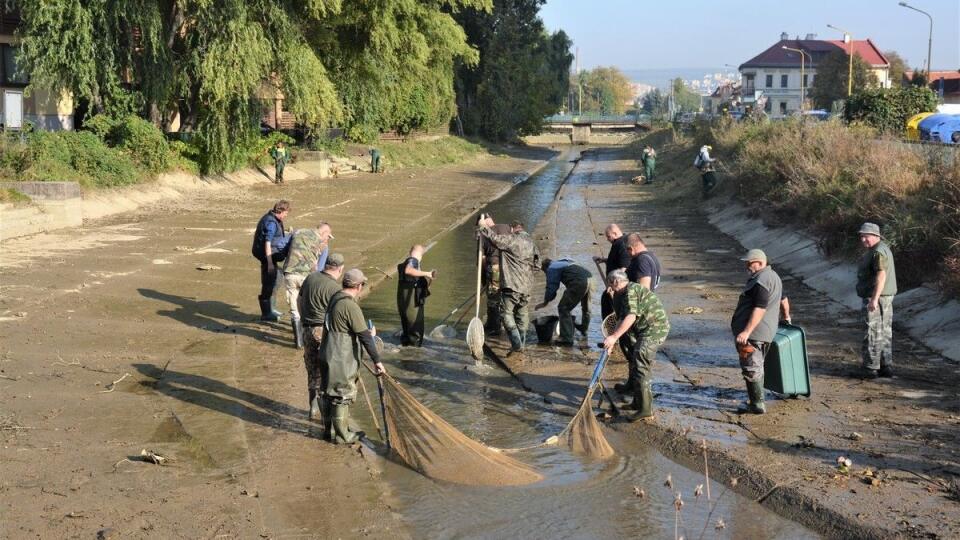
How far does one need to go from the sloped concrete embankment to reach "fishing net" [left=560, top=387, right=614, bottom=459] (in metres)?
5.59

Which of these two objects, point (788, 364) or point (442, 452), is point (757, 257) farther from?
point (442, 452)

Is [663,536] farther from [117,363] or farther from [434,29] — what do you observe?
[434,29]

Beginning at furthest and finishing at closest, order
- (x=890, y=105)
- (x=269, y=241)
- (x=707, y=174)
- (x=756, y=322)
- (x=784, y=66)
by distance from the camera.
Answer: (x=784, y=66)
(x=890, y=105)
(x=707, y=174)
(x=269, y=241)
(x=756, y=322)

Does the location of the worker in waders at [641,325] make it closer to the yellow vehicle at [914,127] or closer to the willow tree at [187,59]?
the willow tree at [187,59]

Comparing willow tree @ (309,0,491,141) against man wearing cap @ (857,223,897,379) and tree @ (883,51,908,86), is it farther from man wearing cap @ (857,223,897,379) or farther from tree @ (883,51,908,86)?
tree @ (883,51,908,86)

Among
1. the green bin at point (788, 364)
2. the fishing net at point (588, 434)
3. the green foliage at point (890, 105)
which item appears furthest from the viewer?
the green foliage at point (890, 105)

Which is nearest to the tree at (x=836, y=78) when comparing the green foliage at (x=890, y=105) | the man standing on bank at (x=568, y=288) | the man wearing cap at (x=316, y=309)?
the green foliage at (x=890, y=105)

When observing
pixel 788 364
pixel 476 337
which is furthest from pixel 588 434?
pixel 476 337

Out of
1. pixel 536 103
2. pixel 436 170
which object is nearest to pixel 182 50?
pixel 436 170

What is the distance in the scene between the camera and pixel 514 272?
1283cm

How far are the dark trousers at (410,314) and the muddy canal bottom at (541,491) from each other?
855mm

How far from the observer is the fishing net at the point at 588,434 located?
9391mm

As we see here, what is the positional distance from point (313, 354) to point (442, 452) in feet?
6.00

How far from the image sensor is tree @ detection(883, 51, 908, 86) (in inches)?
3780
